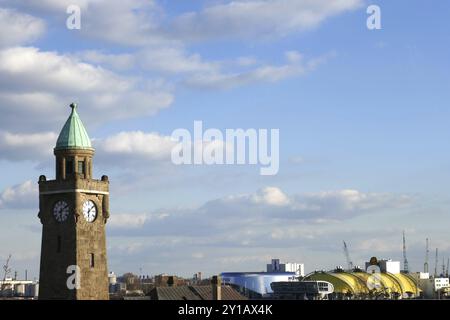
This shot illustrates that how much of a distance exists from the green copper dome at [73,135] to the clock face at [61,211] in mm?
8248

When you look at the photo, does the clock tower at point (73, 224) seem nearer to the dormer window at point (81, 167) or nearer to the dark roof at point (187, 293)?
the dormer window at point (81, 167)

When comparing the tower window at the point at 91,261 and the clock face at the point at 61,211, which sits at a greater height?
the clock face at the point at 61,211

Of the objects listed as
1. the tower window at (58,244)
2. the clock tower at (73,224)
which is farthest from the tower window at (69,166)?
the tower window at (58,244)

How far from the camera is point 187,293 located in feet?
568

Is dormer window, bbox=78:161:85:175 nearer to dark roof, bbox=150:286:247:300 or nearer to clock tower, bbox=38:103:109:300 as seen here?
clock tower, bbox=38:103:109:300

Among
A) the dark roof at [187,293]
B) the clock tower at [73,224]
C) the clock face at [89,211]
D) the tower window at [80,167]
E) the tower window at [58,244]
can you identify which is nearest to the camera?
the clock tower at [73,224]

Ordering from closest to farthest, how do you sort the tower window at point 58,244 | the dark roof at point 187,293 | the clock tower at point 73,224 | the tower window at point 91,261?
the clock tower at point 73,224
the tower window at point 58,244
the tower window at point 91,261
the dark roof at point 187,293

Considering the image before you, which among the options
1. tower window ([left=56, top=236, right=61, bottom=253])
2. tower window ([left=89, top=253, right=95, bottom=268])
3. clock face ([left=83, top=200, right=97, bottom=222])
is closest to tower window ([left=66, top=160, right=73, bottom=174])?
clock face ([left=83, top=200, right=97, bottom=222])

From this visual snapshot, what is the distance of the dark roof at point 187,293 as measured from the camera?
16962 cm

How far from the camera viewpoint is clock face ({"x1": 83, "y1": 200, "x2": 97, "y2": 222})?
5659 inches

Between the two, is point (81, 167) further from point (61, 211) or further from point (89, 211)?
point (61, 211)

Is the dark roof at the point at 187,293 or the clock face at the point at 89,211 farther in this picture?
the dark roof at the point at 187,293
